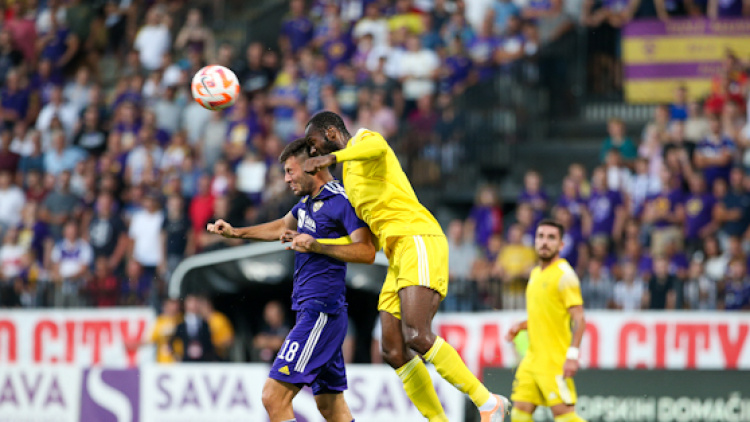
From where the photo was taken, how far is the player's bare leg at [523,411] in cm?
977

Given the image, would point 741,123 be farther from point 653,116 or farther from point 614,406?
point 614,406

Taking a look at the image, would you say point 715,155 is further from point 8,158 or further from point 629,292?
point 8,158

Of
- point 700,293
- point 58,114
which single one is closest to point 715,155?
point 700,293

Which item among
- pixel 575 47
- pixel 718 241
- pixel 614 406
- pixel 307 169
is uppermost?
pixel 575 47

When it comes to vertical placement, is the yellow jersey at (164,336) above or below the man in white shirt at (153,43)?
below

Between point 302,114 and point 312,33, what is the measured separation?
297 centimetres

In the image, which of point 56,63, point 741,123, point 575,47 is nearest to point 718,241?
point 741,123

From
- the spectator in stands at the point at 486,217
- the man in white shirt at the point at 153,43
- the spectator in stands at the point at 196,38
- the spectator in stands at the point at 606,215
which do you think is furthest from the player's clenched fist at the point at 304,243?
the man in white shirt at the point at 153,43

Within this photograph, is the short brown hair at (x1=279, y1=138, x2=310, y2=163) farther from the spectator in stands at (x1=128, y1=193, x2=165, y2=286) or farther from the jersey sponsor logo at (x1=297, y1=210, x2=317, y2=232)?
the spectator in stands at (x1=128, y1=193, x2=165, y2=286)

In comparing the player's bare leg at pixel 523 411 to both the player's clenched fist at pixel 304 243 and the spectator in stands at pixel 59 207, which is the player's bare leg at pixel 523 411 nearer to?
the player's clenched fist at pixel 304 243

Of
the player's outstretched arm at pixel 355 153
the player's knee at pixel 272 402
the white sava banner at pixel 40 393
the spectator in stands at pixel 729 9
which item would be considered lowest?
the white sava banner at pixel 40 393

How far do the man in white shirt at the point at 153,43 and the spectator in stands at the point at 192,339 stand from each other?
758 centimetres

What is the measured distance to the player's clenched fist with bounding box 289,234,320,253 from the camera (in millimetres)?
7586

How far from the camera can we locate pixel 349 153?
7.55 metres
